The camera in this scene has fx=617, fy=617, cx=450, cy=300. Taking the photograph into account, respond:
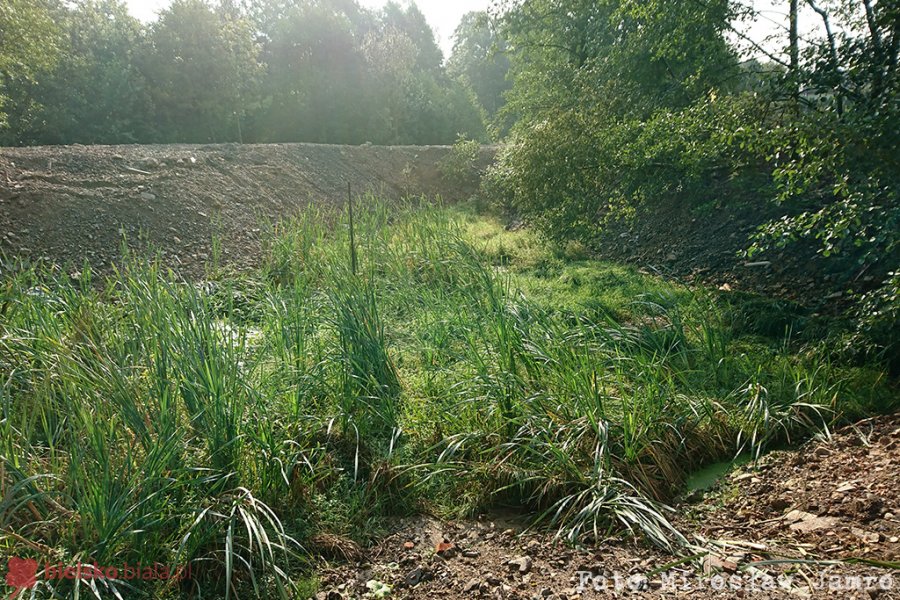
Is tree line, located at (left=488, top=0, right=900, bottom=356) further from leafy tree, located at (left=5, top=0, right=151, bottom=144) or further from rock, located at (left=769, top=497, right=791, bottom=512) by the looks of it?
leafy tree, located at (left=5, top=0, right=151, bottom=144)

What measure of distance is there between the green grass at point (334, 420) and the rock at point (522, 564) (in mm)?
209

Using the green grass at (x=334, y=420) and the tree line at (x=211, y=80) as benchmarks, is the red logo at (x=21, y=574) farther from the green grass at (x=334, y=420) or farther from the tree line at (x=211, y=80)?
the tree line at (x=211, y=80)

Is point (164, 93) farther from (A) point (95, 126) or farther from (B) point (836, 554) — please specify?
(B) point (836, 554)

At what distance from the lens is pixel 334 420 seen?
285 cm

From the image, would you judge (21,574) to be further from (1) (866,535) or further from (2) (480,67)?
(2) (480,67)

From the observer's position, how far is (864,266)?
15.8ft

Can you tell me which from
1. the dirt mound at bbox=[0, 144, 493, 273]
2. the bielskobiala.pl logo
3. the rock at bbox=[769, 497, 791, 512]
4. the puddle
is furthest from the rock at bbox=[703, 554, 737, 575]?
the dirt mound at bbox=[0, 144, 493, 273]

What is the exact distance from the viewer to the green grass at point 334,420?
6.58 ft

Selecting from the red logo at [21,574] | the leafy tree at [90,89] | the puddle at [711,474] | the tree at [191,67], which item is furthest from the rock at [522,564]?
the tree at [191,67]

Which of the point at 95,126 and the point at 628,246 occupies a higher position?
the point at 95,126

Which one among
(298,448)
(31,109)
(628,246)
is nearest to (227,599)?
(298,448)

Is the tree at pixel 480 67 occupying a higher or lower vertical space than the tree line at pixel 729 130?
higher

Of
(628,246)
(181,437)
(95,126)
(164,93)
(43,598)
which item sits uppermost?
(164,93)

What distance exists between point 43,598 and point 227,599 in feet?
1.68
